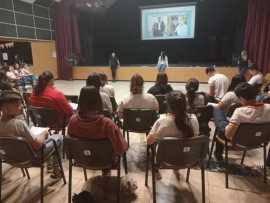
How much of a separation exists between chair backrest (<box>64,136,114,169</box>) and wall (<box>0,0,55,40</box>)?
705 cm

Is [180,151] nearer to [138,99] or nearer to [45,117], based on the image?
[138,99]

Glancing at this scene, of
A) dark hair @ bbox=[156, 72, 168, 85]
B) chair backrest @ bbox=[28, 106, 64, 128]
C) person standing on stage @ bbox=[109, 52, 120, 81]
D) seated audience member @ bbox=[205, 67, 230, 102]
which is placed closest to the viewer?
chair backrest @ bbox=[28, 106, 64, 128]

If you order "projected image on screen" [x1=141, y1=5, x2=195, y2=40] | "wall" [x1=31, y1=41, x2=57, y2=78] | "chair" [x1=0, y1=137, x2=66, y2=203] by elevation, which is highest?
"projected image on screen" [x1=141, y1=5, x2=195, y2=40]

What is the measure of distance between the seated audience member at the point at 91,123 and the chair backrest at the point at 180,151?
0.35 metres

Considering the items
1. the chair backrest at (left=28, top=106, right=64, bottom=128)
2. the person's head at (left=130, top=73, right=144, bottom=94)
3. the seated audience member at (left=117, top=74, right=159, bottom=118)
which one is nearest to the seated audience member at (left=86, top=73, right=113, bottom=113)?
the seated audience member at (left=117, top=74, right=159, bottom=118)

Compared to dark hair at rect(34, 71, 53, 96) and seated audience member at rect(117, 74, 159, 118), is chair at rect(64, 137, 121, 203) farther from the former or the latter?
dark hair at rect(34, 71, 53, 96)

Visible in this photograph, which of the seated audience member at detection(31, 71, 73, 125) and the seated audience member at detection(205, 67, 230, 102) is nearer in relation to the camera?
the seated audience member at detection(31, 71, 73, 125)

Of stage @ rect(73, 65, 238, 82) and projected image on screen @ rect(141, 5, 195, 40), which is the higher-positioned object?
projected image on screen @ rect(141, 5, 195, 40)

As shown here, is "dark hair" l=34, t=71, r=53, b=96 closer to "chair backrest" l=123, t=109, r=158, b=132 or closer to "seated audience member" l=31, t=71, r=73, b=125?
"seated audience member" l=31, t=71, r=73, b=125

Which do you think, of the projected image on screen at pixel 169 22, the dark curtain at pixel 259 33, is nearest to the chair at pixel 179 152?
the dark curtain at pixel 259 33

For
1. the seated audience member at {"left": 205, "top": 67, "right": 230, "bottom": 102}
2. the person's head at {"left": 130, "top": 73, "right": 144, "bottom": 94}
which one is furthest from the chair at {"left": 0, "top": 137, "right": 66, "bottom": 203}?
the seated audience member at {"left": 205, "top": 67, "right": 230, "bottom": 102}

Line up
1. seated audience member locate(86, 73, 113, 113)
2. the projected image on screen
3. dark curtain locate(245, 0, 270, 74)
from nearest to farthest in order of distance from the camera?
seated audience member locate(86, 73, 113, 113) → dark curtain locate(245, 0, 270, 74) → the projected image on screen

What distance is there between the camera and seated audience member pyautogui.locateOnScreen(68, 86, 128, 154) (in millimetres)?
1644

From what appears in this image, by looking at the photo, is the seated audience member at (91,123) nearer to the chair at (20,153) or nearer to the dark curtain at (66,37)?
the chair at (20,153)
